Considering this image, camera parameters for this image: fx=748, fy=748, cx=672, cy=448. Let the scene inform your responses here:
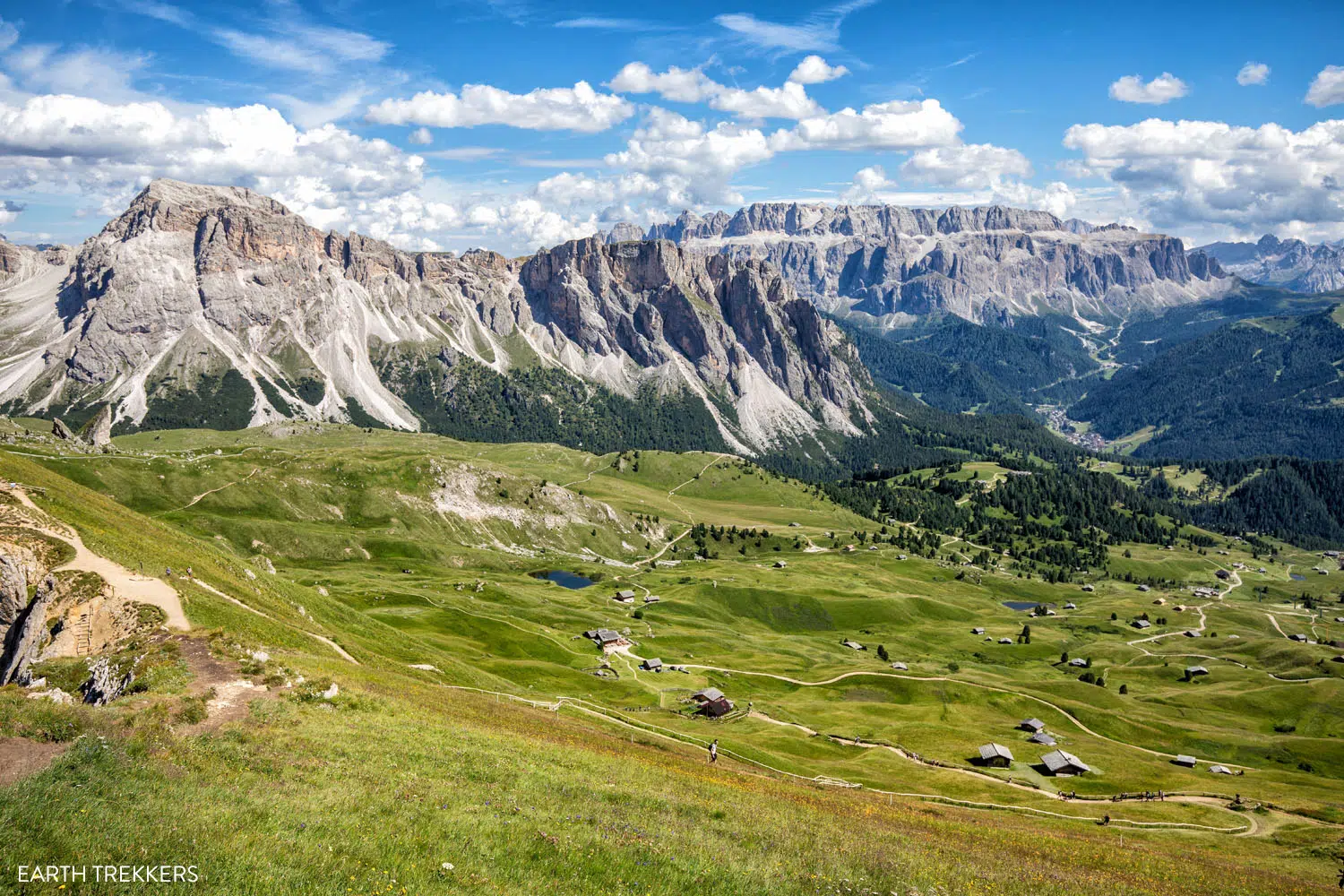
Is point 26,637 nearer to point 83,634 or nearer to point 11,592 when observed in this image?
point 83,634

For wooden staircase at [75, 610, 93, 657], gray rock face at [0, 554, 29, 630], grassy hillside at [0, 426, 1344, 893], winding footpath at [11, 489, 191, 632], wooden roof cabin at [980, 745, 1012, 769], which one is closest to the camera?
grassy hillside at [0, 426, 1344, 893]

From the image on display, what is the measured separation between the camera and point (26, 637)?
41125mm

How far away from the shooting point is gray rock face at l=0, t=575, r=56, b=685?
3966 centimetres

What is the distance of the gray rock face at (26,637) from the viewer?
3966 cm

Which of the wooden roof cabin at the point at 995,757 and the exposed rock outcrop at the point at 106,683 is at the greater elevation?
the exposed rock outcrop at the point at 106,683

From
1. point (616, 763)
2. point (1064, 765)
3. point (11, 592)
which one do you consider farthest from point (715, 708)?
point (11, 592)

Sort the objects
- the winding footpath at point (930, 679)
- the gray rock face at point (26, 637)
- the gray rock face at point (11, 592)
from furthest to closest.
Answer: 1. the winding footpath at point (930, 679)
2. the gray rock face at point (11, 592)
3. the gray rock face at point (26, 637)

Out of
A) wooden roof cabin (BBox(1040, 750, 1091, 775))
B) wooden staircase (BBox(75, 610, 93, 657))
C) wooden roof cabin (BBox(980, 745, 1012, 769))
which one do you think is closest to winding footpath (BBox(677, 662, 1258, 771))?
wooden roof cabin (BBox(1040, 750, 1091, 775))

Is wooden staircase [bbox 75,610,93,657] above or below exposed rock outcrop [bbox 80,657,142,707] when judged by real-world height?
below

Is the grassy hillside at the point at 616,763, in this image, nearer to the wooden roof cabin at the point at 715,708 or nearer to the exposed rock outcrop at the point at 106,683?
the wooden roof cabin at the point at 715,708

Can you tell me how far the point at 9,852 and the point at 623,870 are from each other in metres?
16.4

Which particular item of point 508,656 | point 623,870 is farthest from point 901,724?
point 623,870

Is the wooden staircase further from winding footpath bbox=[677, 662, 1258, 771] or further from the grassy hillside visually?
winding footpath bbox=[677, 662, 1258, 771]

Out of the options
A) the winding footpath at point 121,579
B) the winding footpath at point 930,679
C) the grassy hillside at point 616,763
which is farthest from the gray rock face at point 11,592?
the winding footpath at point 930,679
